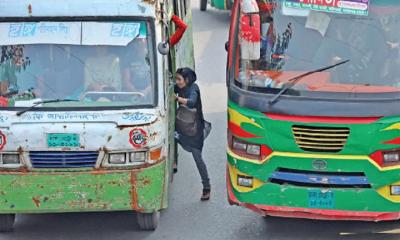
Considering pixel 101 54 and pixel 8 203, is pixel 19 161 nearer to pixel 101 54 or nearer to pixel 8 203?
pixel 8 203

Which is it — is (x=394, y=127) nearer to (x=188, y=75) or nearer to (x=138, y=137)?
(x=138, y=137)

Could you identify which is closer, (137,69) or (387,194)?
(387,194)

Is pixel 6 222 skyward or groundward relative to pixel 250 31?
groundward

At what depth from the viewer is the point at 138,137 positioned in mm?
7801

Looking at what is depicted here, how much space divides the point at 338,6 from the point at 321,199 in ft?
5.71

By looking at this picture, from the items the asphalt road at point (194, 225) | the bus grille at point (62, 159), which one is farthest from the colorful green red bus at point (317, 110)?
the bus grille at point (62, 159)

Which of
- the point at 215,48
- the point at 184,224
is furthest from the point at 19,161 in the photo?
the point at 215,48

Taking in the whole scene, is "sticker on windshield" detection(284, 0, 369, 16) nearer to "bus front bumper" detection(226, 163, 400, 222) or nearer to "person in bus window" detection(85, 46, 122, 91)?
"bus front bumper" detection(226, 163, 400, 222)

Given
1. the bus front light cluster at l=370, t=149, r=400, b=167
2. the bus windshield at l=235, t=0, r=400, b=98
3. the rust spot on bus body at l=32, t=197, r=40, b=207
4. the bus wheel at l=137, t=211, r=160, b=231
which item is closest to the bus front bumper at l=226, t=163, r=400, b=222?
the bus front light cluster at l=370, t=149, r=400, b=167

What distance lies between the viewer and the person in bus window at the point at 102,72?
8.10 m

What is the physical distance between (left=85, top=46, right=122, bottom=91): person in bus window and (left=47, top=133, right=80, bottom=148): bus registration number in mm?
557

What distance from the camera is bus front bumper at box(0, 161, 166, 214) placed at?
7844 mm

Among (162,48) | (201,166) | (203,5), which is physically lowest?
(203,5)

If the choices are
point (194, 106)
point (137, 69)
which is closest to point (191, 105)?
point (194, 106)
